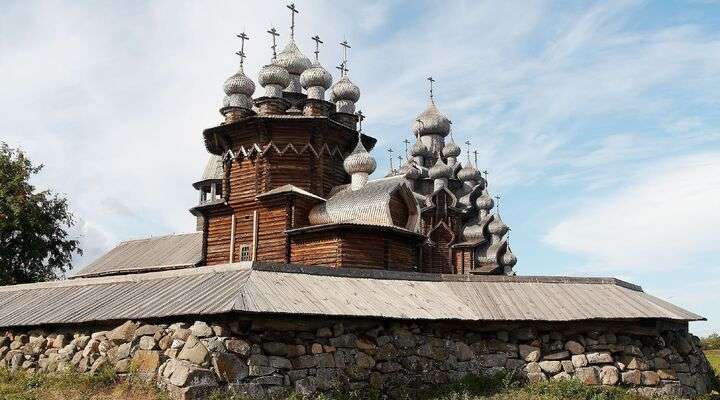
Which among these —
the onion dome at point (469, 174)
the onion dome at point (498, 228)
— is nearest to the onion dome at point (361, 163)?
the onion dome at point (498, 228)

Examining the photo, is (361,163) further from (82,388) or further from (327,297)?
(82,388)

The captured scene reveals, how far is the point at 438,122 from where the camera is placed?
122ft

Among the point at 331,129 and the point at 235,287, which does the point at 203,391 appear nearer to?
the point at 235,287

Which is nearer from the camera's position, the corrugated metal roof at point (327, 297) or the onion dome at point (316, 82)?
the corrugated metal roof at point (327, 297)

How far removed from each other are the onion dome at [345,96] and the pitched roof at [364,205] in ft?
12.6

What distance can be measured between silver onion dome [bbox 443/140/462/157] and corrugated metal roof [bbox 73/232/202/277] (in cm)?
1581

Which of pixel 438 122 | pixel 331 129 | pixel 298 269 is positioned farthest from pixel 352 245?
pixel 438 122

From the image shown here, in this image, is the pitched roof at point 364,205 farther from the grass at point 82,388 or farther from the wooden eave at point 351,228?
the grass at point 82,388

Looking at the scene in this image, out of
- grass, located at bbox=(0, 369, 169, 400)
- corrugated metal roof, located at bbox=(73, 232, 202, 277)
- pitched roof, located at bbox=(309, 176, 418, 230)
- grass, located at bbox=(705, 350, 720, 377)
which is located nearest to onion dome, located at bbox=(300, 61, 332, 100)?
pitched roof, located at bbox=(309, 176, 418, 230)

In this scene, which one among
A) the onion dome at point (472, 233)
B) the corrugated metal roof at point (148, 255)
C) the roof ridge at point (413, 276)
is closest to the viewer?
the roof ridge at point (413, 276)

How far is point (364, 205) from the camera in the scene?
18.5 m

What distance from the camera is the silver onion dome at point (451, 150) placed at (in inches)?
1490

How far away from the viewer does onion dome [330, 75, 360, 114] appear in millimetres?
22438

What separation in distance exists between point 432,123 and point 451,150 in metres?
2.00
